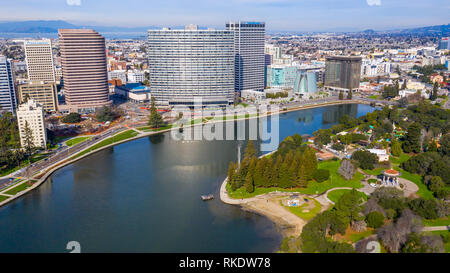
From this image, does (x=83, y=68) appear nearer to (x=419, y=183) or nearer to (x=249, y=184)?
(x=249, y=184)

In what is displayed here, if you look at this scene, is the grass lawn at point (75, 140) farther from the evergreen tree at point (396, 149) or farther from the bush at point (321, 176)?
the evergreen tree at point (396, 149)

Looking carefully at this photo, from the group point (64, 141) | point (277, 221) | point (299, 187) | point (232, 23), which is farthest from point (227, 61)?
point (277, 221)

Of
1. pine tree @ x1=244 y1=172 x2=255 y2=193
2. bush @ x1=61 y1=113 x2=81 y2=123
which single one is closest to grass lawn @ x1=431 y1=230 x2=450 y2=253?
pine tree @ x1=244 y1=172 x2=255 y2=193

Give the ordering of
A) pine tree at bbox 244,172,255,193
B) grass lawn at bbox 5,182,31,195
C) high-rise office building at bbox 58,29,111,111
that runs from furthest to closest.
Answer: high-rise office building at bbox 58,29,111,111
grass lawn at bbox 5,182,31,195
pine tree at bbox 244,172,255,193

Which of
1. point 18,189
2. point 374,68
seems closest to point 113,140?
point 18,189

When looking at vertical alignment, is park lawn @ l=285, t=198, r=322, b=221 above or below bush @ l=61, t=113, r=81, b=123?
below

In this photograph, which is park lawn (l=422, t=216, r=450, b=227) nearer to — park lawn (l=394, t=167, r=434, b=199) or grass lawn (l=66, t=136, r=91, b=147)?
park lawn (l=394, t=167, r=434, b=199)
